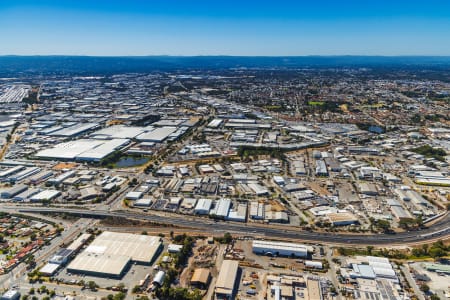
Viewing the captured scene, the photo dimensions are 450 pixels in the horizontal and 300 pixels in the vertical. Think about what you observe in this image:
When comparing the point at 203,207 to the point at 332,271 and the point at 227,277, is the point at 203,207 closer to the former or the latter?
the point at 227,277

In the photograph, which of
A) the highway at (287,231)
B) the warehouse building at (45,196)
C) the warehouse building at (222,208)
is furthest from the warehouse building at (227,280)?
the warehouse building at (45,196)

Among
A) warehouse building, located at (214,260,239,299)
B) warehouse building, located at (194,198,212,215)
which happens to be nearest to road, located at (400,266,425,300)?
warehouse building, located at (214,260,239,299)

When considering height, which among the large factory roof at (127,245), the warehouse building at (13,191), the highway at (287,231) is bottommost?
the highway at (287,231)

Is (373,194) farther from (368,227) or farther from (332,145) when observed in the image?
(332,145)

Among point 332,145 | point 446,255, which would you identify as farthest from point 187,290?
point 332,145

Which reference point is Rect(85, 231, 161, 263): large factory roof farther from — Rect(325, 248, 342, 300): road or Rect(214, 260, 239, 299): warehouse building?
Rect(325, 248, 342, 300): road

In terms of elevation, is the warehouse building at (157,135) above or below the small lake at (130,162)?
above

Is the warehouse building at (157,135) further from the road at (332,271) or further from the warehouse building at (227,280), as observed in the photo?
the road at (332,271)
